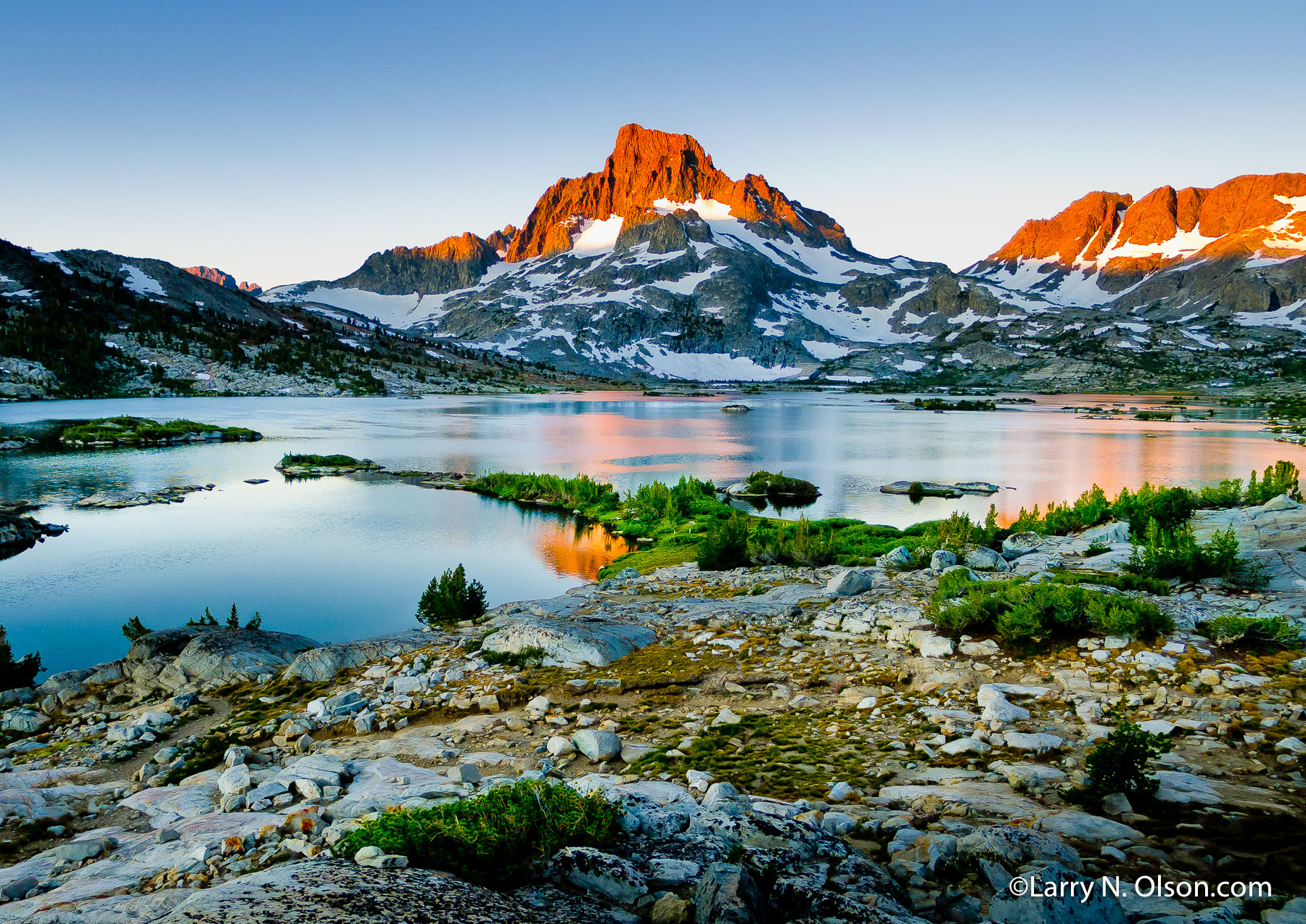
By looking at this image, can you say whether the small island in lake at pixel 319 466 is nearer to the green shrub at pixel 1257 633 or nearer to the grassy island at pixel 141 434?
the grassy island at pixel 141 434

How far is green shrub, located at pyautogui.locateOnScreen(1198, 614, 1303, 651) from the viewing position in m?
9.34

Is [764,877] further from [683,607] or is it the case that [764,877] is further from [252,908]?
[683,607]

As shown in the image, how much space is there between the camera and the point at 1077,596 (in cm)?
1070

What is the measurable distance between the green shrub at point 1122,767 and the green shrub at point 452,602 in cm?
1376

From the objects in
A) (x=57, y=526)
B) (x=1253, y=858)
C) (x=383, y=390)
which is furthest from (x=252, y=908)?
(x=383, y=390)

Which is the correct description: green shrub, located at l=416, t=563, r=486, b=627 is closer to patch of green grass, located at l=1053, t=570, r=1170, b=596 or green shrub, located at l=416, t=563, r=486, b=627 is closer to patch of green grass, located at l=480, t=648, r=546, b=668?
patch of green grass, located at l=480, t=648, r=546, b=668

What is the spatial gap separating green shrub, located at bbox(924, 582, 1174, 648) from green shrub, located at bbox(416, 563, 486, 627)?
1101 cm

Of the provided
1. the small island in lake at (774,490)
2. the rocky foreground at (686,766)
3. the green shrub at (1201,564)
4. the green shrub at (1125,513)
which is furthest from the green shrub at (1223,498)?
the small island in lake at (774,490)

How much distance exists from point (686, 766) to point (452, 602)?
A: 11.4 m

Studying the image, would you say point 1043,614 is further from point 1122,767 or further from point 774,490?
point 774,490

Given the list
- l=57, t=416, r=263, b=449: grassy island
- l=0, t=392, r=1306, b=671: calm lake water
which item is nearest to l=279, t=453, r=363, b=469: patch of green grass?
l=0, t=392, r=1306, b=671: calm lake water

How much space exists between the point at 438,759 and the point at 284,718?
11.4ft

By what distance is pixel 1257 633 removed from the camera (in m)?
9.58

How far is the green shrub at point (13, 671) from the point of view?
14.1m
